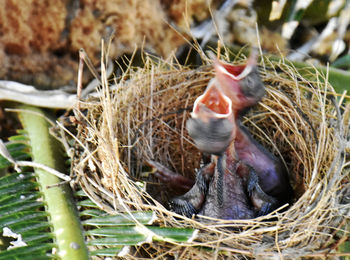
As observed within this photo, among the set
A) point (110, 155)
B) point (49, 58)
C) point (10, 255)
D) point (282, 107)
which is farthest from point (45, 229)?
point (282, 107)

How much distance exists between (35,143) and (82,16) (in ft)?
1.32

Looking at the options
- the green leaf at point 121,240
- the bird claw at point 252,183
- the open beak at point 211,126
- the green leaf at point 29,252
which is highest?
the open beak at point 211,126

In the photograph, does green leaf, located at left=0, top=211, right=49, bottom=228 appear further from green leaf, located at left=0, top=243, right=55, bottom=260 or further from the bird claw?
the bird claw

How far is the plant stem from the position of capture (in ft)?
3.33

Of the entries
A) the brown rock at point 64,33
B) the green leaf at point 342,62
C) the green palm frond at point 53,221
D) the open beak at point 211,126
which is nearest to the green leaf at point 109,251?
the green palm frond at point 53,221

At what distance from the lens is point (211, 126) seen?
0.89 metres

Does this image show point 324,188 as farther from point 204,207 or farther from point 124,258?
point 124,258

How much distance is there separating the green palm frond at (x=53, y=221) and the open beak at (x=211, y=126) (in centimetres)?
17

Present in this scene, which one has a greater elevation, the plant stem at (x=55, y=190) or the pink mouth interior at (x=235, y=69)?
the pink mouth interior at (x=235, y=69)

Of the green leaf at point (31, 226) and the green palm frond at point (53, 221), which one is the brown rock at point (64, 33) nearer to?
the green palm frond at point (53, 221)

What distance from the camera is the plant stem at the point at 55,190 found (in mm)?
1014

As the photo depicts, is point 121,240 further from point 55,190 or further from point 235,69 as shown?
point 235,69

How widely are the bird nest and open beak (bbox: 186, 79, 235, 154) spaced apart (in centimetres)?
15

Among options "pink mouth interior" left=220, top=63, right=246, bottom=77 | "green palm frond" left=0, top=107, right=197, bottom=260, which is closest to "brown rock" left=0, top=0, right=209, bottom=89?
"green palm frond" left=0, top=107, right=197, bottom=260
